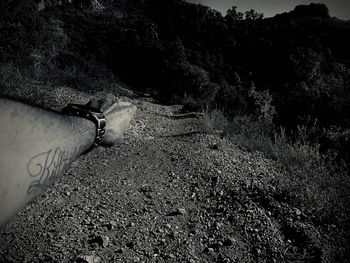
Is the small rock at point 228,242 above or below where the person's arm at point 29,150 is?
below

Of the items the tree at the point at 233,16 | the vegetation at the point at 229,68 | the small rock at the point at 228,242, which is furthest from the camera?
the tree at the point at 233,16

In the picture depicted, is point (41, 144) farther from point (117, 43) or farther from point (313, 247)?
point (117, 43)

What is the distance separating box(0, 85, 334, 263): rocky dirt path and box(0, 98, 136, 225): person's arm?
4.15 feet

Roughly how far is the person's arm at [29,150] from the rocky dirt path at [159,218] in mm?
1266

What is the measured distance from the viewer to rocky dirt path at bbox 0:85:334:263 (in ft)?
6.91

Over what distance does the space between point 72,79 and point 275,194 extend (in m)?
8.11

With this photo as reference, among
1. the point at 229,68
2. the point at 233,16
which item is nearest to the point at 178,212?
the point at 229,68

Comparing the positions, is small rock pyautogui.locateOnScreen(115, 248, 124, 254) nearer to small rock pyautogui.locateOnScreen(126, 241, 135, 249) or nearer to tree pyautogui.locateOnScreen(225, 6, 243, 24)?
small rock pyautogui.locateOnScreen(126, 241, 135, 249)

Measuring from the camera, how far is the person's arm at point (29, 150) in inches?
27.5

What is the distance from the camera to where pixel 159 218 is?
2.55m

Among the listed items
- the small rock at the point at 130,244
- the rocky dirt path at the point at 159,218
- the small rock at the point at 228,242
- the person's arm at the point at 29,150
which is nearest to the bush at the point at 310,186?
the rocky dirt path at the point at 159,218

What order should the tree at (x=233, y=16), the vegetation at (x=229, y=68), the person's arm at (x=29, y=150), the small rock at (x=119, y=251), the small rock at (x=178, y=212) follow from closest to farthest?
the person's arm at (x=29, y=150), the small rock at (x=119, y=251), the small rock at (x=178, y=212), the vegetation at (x=229, y=68), the tree at (x=233, y=16)

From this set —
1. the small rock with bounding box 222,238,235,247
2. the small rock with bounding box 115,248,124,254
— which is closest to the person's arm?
the small rock with bounding box 115,248,124,254

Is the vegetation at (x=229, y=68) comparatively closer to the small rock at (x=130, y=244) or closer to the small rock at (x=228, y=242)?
the small rock at (x=228, y=242)
